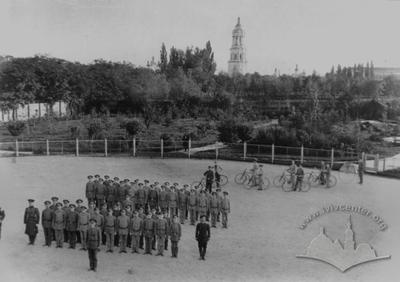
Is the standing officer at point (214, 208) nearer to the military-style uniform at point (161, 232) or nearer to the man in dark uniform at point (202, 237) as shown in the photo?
the man in dark uniform at point (202, 237)

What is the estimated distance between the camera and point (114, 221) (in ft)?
37.4

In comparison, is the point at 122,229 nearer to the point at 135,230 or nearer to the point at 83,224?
the point at 135,230

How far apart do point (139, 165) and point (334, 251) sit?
1343 centimetres

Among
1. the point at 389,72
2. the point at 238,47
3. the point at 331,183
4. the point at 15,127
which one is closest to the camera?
the point at 331,183

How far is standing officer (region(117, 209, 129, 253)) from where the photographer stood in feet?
36.9

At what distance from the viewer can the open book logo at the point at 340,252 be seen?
1105 cm

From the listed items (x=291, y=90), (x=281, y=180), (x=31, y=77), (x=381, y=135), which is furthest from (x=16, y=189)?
(x=291, y=90)

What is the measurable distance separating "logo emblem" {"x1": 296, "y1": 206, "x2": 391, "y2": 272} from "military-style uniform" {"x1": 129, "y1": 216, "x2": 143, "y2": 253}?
412cm

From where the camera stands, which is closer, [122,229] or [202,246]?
[202,246]

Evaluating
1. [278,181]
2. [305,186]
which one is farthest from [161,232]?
[278,181]

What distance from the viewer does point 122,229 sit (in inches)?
442

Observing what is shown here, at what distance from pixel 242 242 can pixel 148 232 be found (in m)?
2.67

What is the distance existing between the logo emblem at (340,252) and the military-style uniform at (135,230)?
13.5ft

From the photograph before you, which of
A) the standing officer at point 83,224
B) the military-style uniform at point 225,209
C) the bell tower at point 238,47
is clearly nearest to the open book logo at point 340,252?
the military-style uniform at point 225,209
